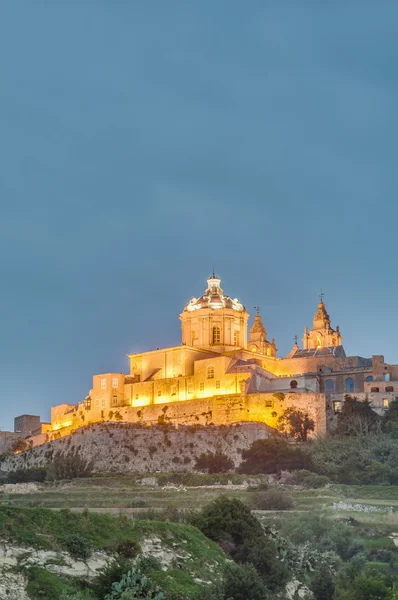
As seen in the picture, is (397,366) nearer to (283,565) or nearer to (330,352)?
(330,352)

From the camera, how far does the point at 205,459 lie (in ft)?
219

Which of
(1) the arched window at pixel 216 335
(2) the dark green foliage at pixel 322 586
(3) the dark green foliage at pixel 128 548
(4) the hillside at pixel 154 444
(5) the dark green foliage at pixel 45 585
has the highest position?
(1) the arched window at pixel 216 335

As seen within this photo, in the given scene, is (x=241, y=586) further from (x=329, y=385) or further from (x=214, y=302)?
(x=214, y=302)

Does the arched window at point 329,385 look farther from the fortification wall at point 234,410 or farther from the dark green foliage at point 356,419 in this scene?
the dark green foliage at point 356,419

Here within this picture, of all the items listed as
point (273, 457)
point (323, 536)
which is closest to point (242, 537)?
point (323, 536)

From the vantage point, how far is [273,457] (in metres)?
63.8

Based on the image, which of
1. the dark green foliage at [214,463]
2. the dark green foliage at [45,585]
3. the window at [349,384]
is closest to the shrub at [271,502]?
the dark green foliage at [214,463]

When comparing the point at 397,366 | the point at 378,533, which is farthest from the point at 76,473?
the point at 378,533

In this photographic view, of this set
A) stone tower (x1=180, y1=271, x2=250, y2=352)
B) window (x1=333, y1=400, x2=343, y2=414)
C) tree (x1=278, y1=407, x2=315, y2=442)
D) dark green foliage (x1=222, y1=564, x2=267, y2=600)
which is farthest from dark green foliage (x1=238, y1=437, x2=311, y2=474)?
dark green foliage (x1=222, y1=564, x2=267, y2=600)

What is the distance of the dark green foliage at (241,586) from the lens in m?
20.1

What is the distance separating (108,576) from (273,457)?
150ft

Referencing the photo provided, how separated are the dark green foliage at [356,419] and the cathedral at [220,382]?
1153 millimetres

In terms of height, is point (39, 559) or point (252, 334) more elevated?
point (252, 334)

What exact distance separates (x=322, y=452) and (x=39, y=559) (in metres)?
47.1
